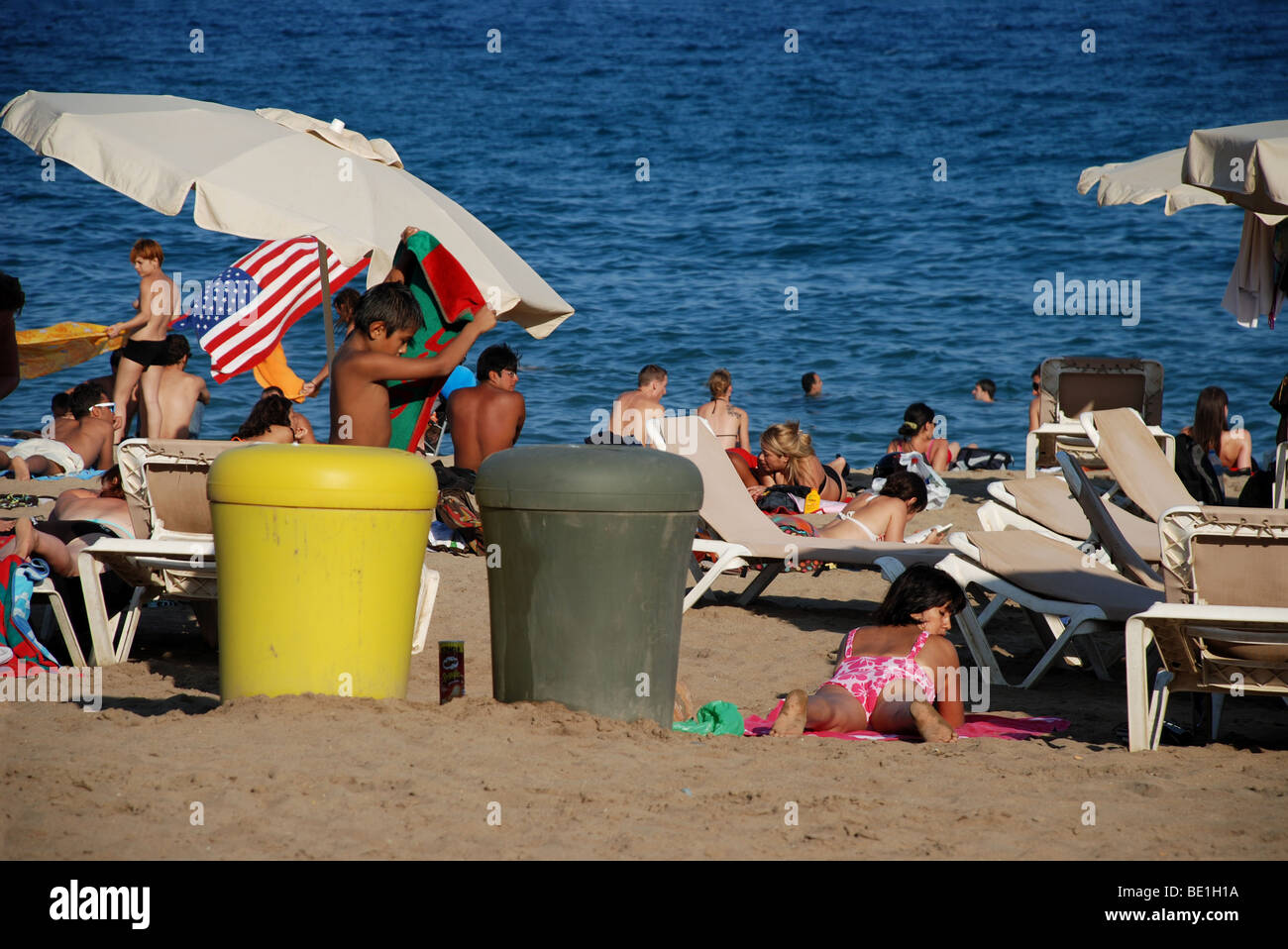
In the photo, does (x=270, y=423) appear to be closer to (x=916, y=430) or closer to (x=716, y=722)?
(x=716, y=722)

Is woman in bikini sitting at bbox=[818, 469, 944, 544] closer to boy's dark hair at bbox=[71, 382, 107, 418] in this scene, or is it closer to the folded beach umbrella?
the folded beach umbrella

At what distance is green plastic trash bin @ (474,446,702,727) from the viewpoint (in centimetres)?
358

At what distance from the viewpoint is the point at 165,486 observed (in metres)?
4.94

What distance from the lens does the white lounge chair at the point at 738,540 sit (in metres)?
6.11

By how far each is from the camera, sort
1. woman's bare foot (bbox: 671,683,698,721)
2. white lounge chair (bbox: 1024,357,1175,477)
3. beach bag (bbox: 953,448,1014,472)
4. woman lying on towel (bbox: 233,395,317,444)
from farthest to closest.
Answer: beach bag (bbox: 953,448,1014,472) → white lounge chair (bbox: 1024,357,1175,477) → woman lying on towel (bbox: 233,395,317,444) → woman's bare foot (bbox: 671,683,698,721)

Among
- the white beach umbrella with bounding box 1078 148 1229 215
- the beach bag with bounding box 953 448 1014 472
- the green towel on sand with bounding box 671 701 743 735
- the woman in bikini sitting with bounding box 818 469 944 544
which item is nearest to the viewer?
the green towel on sand with bounding box 671 701 743 735

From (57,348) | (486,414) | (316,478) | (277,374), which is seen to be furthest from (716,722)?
(277,374)

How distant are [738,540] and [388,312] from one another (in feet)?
8.22

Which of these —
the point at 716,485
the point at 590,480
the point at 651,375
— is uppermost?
the point at 651,375

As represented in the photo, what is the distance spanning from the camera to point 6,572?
4512 mm

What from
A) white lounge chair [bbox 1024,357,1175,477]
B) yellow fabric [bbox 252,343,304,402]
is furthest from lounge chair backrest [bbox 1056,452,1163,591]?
yellow fabric [bbox 252,343,304,402]

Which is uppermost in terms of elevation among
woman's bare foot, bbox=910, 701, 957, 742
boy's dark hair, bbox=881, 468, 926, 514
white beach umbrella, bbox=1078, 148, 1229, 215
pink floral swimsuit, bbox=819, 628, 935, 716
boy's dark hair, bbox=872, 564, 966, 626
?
white beach umbrella, bbox=1078, 148, 1229, 215

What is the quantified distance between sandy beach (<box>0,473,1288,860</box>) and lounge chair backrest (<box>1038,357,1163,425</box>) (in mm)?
5897
